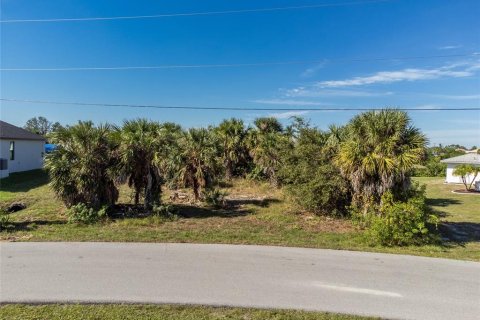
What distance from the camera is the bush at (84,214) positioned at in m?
10.6

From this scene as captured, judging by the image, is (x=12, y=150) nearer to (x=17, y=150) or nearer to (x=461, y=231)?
(x=17, y=150)

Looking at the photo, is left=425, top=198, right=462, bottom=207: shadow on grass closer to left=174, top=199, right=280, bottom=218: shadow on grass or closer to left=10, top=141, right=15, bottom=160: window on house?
left=174, top=199, right=280, bottom=218: shadow on grass

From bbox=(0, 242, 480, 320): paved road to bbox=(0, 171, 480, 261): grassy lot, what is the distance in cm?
77

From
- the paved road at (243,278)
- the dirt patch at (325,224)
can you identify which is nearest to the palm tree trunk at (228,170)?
the dirt patch at (325,224)

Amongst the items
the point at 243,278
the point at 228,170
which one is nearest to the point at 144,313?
the point at 243,278

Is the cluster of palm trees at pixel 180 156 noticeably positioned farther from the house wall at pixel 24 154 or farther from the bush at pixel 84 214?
the house wall at pixel 24 154

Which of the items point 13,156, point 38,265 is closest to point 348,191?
point 38,265

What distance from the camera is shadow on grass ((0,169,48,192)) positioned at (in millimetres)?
19016

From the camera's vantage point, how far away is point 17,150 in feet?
83.3

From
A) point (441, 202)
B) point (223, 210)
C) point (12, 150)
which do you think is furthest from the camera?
point (12, 150)

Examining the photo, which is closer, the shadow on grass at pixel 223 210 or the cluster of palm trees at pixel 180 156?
the cluster of palm trees at pixel 180 156

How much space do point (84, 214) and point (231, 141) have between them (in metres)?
13.3

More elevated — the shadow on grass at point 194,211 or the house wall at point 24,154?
the house wall at point 24,154

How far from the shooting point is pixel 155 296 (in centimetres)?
518
